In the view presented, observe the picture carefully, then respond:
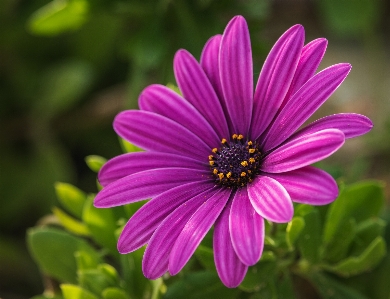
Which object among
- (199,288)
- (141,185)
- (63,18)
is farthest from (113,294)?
(63,18)

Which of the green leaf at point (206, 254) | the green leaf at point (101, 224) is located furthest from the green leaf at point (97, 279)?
the green leaf at point (206, 254)

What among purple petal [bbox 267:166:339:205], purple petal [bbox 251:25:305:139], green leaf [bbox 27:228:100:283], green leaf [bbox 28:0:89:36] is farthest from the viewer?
green leaf [bbox 28:0:89:36]

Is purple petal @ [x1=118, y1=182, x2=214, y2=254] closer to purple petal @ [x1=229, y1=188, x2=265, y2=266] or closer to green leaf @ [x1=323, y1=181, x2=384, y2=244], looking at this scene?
purple petal @ [x1=229, y1=188, x2=265, y2=266]

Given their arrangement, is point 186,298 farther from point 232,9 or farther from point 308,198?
point 232,9

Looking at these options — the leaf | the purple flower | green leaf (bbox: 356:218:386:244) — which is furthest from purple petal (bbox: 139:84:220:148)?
the leaf

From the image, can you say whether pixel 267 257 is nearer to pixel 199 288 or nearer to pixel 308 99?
pixel 199 288

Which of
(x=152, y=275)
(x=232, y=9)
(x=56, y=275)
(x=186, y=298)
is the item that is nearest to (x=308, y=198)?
(x=152, y=275)
